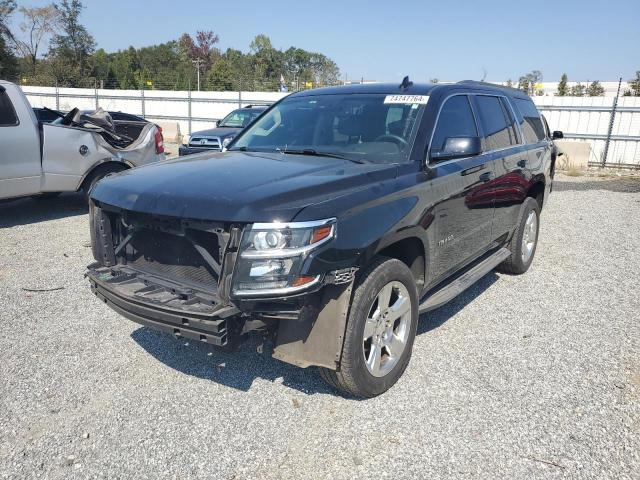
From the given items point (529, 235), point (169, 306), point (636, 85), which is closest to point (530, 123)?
point (529, 235)

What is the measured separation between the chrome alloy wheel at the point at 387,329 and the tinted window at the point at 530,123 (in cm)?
330

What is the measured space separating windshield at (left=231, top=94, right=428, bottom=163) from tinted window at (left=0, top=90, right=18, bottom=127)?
4422mm

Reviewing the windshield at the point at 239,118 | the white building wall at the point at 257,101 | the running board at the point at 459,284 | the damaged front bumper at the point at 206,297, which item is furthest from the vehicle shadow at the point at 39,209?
the white building wall at the point at 257,101

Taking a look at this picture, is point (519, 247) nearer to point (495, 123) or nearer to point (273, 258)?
point (495, 123)

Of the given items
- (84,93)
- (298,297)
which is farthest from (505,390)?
(84,93)

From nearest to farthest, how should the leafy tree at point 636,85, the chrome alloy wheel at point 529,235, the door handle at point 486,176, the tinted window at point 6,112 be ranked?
the door handle at point 486,176 → the chrome alloy wheel at point 529,235 → the tinted window at point 6,112 → the leafy tree at point 636,85

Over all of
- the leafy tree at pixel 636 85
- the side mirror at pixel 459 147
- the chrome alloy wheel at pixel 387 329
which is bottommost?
the chrome alloy wheel at pixel 387 329

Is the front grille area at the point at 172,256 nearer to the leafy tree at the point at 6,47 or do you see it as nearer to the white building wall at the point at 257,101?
the white building wall at the point at 257,101

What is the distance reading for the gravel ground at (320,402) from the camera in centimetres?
266

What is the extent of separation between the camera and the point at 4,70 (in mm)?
45125

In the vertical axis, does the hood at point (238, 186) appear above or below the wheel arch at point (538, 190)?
above

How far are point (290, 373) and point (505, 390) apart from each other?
1443 mm

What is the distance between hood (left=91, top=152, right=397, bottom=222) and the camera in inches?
103

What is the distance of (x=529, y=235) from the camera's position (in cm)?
587
